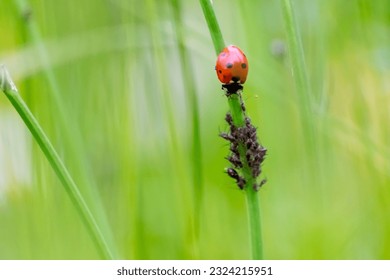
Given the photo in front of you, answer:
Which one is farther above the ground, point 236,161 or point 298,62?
point 298,62

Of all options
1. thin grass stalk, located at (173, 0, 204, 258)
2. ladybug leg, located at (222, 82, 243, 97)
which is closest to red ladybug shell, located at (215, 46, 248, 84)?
ladybug leg, located at (222, 82, 243, 97)

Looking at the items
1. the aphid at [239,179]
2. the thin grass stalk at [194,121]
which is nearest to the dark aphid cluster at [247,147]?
the aphid at [239,179]

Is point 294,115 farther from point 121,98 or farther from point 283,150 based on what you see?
point 121,98

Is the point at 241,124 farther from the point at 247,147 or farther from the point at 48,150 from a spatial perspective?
the point at 48,150

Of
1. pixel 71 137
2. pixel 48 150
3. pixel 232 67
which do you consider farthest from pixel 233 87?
pixel 71 137

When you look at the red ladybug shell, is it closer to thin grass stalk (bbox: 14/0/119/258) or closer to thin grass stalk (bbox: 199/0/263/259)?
thin grass stalk (bbox: 199/0/263/259)

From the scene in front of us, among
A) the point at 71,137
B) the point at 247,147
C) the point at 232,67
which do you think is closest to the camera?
the point at 247,147

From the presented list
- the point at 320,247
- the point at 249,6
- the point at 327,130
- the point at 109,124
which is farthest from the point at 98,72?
the point at 320,247

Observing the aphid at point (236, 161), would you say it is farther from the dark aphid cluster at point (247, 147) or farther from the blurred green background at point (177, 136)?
the blurred green background at point (177, 136)
